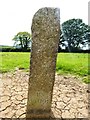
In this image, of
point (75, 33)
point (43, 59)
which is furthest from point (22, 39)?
point (43, 59)

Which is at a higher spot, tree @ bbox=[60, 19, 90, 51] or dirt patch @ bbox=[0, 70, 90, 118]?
tree @ bbox=[60, 19, 90, 51]

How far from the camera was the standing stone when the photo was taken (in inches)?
137

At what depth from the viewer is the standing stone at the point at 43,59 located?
3490 millimetres

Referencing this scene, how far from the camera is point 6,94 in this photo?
504cm

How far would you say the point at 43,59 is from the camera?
364 cm

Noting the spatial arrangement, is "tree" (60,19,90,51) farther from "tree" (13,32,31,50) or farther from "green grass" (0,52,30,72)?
"green grass" (0,52,30,72)

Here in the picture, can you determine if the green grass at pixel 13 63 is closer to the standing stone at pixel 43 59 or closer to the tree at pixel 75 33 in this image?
the standing stone at pixel 43 59

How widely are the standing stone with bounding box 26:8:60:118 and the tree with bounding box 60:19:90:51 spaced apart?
76.9 feet

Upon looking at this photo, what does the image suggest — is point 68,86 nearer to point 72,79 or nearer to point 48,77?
point 72,79

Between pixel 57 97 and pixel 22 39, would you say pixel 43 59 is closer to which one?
pixel 57 97

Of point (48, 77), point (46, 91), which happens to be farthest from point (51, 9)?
point (46, 91)

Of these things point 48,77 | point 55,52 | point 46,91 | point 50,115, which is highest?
point 55,52

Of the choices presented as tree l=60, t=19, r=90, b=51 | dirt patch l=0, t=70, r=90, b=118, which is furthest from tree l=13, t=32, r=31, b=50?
dirt patch l=0, t=70, r=90, b=118

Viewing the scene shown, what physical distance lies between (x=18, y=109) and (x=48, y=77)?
3.55 ft
